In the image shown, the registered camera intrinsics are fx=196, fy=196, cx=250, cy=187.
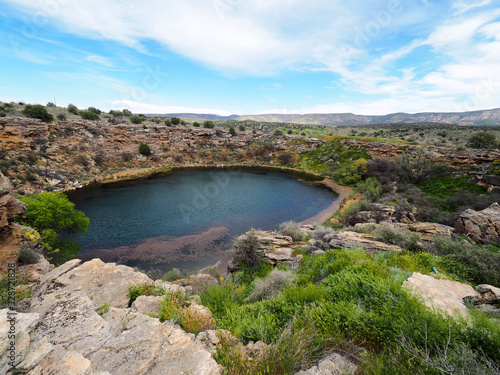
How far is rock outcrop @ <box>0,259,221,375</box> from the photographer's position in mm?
2533

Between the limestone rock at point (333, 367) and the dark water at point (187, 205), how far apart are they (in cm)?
1426

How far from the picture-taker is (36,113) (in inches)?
1240

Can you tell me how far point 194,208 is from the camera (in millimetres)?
22328

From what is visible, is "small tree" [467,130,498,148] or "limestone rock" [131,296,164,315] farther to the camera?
"small tree" [467,130,498,148]

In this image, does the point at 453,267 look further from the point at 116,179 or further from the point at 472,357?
the point at 116,179

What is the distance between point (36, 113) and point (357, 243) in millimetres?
47488

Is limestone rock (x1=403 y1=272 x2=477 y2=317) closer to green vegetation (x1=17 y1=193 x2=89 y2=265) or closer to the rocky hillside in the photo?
green vegetation (x1=17 y1=193 x2=89 y2=265)

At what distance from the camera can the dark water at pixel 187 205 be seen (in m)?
17.2

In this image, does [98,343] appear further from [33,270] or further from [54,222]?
[54,222]

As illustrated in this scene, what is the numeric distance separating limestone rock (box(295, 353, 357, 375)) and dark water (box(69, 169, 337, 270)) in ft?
46.8

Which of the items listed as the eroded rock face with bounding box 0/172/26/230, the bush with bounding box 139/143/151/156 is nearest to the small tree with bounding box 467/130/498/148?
the eroded rock face with bounding box 0/172/26/230

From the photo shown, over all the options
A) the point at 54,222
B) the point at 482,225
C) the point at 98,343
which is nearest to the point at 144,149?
the point at 54,222

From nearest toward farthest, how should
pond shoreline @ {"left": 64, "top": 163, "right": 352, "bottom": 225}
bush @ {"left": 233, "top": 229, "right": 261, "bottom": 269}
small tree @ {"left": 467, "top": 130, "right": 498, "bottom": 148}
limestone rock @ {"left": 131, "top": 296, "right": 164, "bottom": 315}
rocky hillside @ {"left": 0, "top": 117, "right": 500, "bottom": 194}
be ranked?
limestone rock @ {"left": 131, "top": 296, "right": 164, "bottom": 315} < bush @ {"left": 233, "top": 229, "right": 261, "bottom": 269} < pond shoreline @ {"left": 64, "top": 163, "right": 352, "bottom": 225} < rocky hillside @ {"left": 0, "top": 117, "right": 500, "bottom": 194} < small tree @ {"left": 467, "top": 130, "right": 498, "bottom": 148}

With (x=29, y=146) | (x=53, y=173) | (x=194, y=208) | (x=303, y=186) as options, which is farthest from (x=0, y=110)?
(x=303, y=186)
